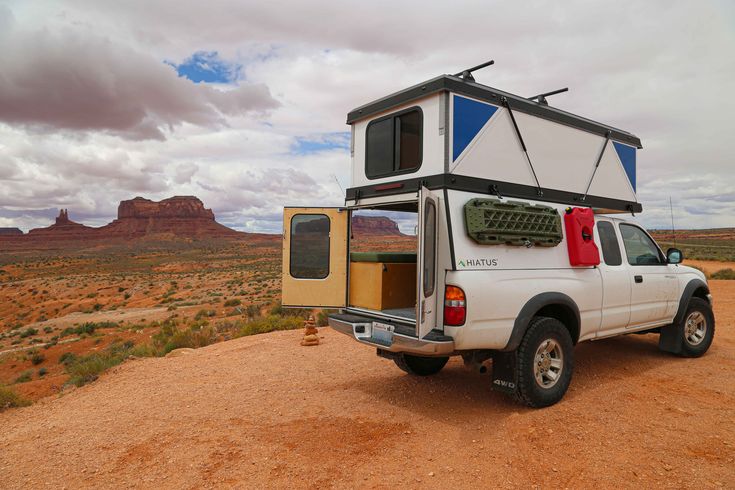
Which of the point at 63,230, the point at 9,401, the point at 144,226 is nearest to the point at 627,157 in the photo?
the point at 9,401

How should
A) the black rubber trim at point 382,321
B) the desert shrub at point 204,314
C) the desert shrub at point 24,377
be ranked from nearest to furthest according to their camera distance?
1. the black rubber trim at point 382,321
2. the desert shrub at point 24,377
3. the desert shrub at point 204,314

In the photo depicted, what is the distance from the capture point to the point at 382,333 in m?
5.14

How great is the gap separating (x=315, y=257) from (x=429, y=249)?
6.33 ft

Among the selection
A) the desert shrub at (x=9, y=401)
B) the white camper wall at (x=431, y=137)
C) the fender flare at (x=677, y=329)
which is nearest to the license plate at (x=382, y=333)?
the white camper wall at (x=431, y=137)

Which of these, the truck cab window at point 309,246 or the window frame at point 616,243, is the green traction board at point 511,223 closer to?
the window frame at point 616,243

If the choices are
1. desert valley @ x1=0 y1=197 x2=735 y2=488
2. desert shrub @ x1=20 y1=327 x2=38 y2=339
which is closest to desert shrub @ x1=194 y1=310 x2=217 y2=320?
desert shrub @ x1=20 y1=327 x2=38 y2=339

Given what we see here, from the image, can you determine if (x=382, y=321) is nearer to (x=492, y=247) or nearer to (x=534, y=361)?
(x=492, y=247)

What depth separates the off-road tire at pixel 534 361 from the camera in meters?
4.83

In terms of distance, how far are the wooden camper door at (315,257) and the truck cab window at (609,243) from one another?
3179 millimetres

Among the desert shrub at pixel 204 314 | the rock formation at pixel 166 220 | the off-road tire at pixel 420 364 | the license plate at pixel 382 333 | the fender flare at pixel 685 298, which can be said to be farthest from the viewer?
the rock formation at pixel 166 220

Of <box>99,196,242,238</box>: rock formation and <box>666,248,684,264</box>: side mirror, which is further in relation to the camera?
<box>99,196,242,238</box>: rock formation

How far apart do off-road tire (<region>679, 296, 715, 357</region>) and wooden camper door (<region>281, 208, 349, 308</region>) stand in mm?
4996

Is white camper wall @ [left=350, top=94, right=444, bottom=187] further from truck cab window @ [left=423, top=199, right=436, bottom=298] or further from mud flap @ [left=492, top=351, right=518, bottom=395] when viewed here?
mud flap @ [left=492, top=351, right=518, bottom=395]

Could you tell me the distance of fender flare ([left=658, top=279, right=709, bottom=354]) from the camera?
22.7ft
